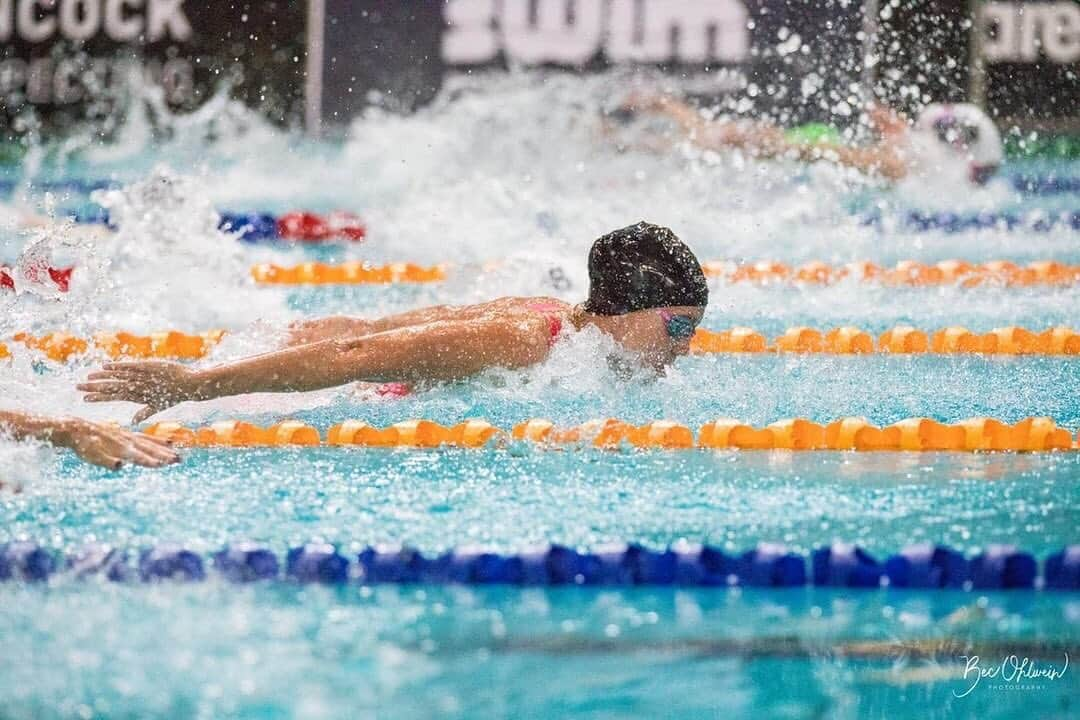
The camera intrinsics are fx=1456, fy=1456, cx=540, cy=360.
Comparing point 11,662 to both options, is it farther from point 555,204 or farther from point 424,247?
point 555,204

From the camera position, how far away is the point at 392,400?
12.5ft

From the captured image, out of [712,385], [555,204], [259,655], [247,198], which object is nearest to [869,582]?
[259,655]

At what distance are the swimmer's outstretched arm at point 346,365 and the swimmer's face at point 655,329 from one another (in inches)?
7.9

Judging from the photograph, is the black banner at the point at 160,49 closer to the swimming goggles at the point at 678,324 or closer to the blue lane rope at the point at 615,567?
the swimming goggles at the point at 678,324

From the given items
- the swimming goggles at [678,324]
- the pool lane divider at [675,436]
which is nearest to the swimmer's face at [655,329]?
the swimming goggles at [678,324]

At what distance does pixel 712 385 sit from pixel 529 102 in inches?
234

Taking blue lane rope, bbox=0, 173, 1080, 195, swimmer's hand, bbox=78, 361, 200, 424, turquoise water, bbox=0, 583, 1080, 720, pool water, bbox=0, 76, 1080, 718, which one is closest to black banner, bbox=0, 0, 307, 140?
blue lane rope, bbox=0, 173, 1080, 195

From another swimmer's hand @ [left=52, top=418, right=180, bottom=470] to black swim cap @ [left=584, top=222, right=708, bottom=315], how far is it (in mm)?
1170

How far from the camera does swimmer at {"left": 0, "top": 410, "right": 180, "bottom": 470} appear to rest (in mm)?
2777

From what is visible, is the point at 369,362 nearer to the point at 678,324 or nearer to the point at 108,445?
the point at 108,445

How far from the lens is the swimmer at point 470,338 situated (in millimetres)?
3092
